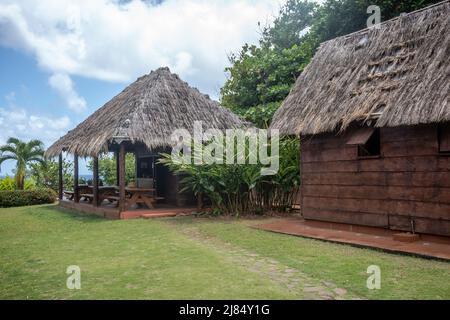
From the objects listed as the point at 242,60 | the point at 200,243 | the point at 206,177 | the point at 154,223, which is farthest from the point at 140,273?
the point at 242,60

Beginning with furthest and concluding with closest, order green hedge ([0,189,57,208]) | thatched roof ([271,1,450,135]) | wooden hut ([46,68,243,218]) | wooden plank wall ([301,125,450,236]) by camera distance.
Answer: green hedge ([0,189,57,208]), wooden hut ([46,68,243,218]), thatched roof ([271,1,450,135]), wooden plank wall ([301,125,450,236])

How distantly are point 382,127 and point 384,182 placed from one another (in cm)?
104

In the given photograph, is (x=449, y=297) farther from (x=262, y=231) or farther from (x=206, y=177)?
(x=206, y=177)

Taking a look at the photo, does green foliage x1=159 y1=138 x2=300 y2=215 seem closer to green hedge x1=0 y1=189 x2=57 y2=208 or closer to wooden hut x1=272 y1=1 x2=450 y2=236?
wooden hut x1=272 y1=1 x2=450 y2=236

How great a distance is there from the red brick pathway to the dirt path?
186 cm

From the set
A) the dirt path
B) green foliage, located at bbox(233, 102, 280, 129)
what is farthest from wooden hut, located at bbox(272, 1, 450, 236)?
green foliage, located at bbox(233, 102, 280, 129)

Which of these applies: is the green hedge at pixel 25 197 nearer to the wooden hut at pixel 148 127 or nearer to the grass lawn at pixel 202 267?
the wooden hut at pixel 148 127

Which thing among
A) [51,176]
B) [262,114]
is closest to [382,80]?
[262,114]

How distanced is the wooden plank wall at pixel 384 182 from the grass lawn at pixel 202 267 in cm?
127

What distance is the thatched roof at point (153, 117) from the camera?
473 inches

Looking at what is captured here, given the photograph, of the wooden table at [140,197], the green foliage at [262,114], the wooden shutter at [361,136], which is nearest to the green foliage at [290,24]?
the green foliage at [262,114]

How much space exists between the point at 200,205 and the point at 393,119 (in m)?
6.63

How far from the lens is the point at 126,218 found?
1172 centimetres

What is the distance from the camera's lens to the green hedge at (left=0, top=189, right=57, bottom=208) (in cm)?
1703
